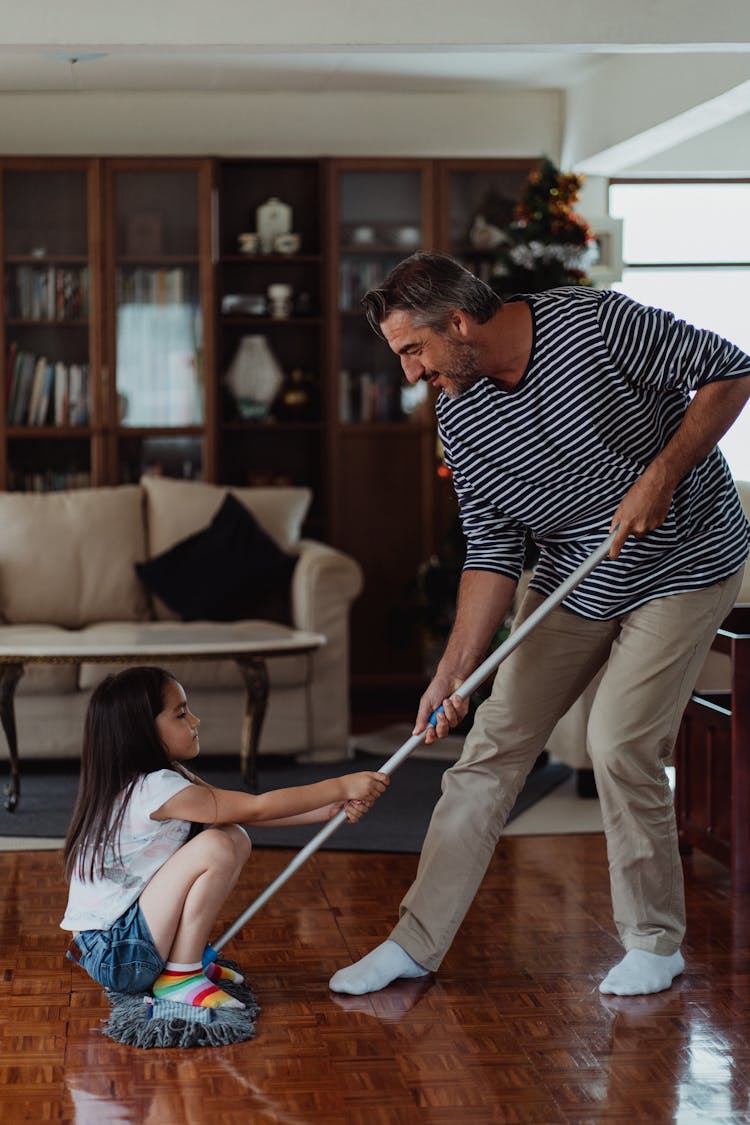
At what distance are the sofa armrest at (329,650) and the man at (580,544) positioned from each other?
228cm

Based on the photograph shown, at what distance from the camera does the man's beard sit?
250cm

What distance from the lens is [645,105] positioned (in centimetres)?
550

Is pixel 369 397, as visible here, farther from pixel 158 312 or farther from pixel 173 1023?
pixel 173 1023

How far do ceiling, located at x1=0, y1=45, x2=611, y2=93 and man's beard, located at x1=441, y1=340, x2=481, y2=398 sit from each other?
10.9 ft

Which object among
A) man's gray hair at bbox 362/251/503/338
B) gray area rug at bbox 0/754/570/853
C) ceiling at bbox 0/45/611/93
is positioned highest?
ceiling at bbox 0/45/611/93

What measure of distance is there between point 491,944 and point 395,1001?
16.1 inches

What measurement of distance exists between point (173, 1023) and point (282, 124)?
4.66 metres

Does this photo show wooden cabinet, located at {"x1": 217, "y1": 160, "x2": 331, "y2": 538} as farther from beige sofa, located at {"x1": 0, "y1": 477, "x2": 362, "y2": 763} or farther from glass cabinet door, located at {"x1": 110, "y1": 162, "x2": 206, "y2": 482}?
beige sofa, located at {"x1": 0, "y1": 477, "x2": 362, "y2": 763}

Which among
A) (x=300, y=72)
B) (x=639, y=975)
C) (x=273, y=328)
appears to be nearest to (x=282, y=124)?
(x=300, y=72)

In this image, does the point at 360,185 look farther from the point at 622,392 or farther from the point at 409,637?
the point at 622,392

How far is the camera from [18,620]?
5.33 meters

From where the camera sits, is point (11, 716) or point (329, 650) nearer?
point (11, 716)

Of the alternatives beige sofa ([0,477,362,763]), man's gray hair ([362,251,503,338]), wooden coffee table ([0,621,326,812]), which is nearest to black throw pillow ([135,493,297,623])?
beige sofa ([0,477,362,763])

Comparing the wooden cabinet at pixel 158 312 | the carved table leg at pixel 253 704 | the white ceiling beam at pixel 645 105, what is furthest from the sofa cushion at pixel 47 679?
the white ceiling beam at pixel 645 105
